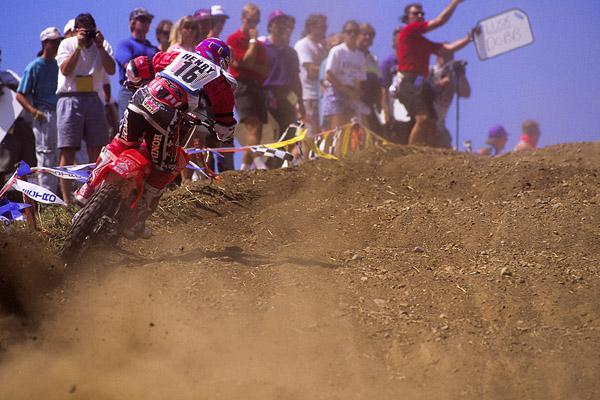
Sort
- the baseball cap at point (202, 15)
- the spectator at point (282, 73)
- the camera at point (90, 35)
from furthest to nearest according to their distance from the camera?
1. the spectator at point (282, 73)
2. the baseball cap at point (202, 15)
3. the camera at point (90, 35)

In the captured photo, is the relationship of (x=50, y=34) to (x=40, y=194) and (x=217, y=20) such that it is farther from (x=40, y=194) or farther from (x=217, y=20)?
(x=40, y=194)

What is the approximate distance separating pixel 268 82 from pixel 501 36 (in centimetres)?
387

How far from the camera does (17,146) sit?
35.6 ft

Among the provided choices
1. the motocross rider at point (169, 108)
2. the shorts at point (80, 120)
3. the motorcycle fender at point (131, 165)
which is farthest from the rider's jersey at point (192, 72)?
the shorts at point (80, 120)

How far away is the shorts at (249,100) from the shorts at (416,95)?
2.52 metres

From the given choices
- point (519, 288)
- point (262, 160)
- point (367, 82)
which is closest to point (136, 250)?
point (519, 288)

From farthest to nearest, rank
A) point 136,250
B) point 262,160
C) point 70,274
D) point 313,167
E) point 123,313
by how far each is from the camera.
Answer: point 262,160 < point 313,167 < point 136,250 < point 70,274 < point 123,313

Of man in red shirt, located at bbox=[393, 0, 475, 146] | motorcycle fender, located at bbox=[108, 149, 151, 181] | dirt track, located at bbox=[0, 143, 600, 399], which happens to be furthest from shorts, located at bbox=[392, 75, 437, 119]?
motorcycle fender, located at bbox=[108, 149, 151, 181]

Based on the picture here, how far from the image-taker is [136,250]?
310 inches

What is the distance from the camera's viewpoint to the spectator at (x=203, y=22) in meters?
10.3

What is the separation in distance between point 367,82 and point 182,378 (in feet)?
28.6

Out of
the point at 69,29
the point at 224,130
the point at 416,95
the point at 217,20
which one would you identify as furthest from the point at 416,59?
the point at 224,130

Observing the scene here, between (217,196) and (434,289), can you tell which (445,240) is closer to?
(434,289)

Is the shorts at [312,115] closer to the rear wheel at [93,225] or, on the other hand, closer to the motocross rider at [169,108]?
the motocross rider at [169,108]
